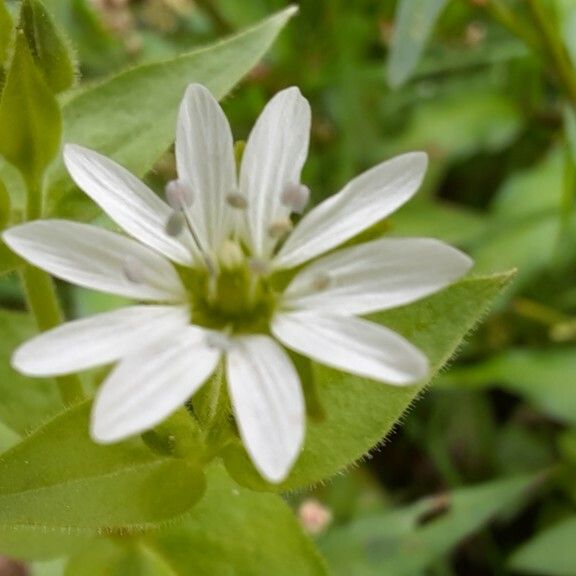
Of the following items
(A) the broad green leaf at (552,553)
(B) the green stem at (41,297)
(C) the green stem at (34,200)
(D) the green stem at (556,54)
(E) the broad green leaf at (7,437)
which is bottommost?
(A) the broad green leaf at (552,553)

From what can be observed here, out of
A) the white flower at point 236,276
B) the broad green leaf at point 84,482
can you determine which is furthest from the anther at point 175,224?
the broad green leaf at point 84,482

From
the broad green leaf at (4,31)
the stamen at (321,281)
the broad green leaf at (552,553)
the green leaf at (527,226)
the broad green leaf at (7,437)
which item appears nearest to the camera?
the stamen at (321,281)

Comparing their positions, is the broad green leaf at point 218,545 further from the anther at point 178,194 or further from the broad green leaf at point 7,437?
the anther at point 178,194

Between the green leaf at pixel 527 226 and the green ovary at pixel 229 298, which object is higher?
the green ovary at pixel 229 298

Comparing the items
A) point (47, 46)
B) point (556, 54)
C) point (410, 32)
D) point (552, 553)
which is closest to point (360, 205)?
point (47, 46)

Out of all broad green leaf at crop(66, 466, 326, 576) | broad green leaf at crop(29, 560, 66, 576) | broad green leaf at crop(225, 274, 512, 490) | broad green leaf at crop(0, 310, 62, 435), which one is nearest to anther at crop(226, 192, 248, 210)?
broad green leaf at crop(225, 274, 512, 490)

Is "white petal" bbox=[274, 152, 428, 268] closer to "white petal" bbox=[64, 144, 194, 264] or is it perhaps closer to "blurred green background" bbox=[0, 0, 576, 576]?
"white petal" bbox=[64, 144, 194, 264]

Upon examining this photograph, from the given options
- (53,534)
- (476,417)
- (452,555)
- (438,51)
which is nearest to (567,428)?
(476,417)

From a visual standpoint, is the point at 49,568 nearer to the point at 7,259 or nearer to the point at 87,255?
the point at 7,259
